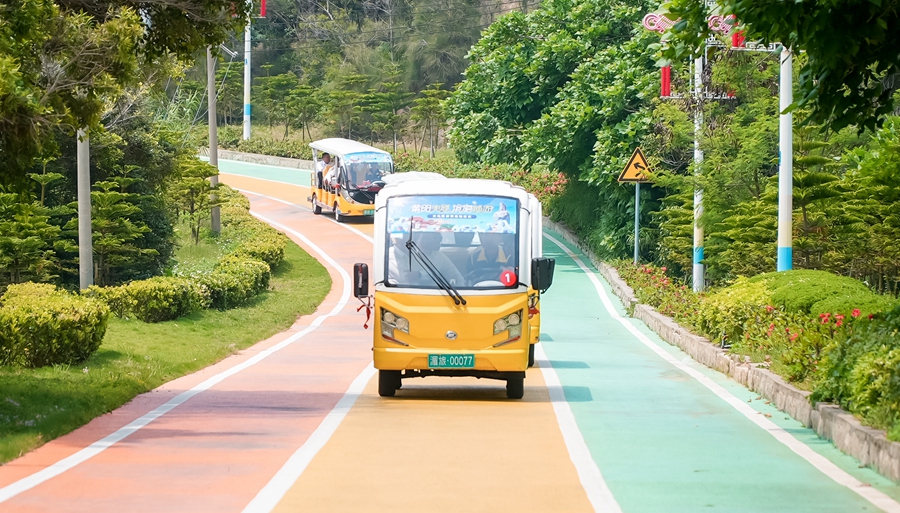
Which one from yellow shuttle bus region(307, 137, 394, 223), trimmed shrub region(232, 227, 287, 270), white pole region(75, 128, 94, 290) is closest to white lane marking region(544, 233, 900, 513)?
white pole region(75, 128, 94, 290)

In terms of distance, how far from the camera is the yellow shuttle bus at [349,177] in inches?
1882

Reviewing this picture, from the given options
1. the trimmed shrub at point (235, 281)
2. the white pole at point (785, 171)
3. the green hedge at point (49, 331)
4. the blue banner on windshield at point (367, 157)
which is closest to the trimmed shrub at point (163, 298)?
the trimmed shrub at point (235, 281)

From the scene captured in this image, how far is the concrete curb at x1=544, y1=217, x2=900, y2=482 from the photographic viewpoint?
9.20 meters

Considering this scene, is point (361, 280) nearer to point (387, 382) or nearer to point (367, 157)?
point (387, 382)

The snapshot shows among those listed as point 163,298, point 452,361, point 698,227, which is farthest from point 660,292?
point 452,361

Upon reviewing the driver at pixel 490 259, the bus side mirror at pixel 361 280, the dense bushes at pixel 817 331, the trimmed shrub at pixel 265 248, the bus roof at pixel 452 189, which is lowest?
the trimmed shrub at pixel 265 248

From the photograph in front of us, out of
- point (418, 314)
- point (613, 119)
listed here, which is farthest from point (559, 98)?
point (418, 314)

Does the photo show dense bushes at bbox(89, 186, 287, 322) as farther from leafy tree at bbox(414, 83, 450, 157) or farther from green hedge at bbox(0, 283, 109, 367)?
leafy tree at bbox(414, 83, 450, 157)

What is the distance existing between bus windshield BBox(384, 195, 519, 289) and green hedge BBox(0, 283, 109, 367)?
15.8ft

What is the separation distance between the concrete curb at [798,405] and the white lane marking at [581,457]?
209 cm

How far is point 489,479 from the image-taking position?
9023 mm

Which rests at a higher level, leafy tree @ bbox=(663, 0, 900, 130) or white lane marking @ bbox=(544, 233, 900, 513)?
leafy tree @ bbox=(663, 0, 900, 130)

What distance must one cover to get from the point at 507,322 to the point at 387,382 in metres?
1.67

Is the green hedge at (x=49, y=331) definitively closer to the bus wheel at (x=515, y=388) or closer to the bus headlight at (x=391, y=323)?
the bus headlight at (x=391, y=323)
